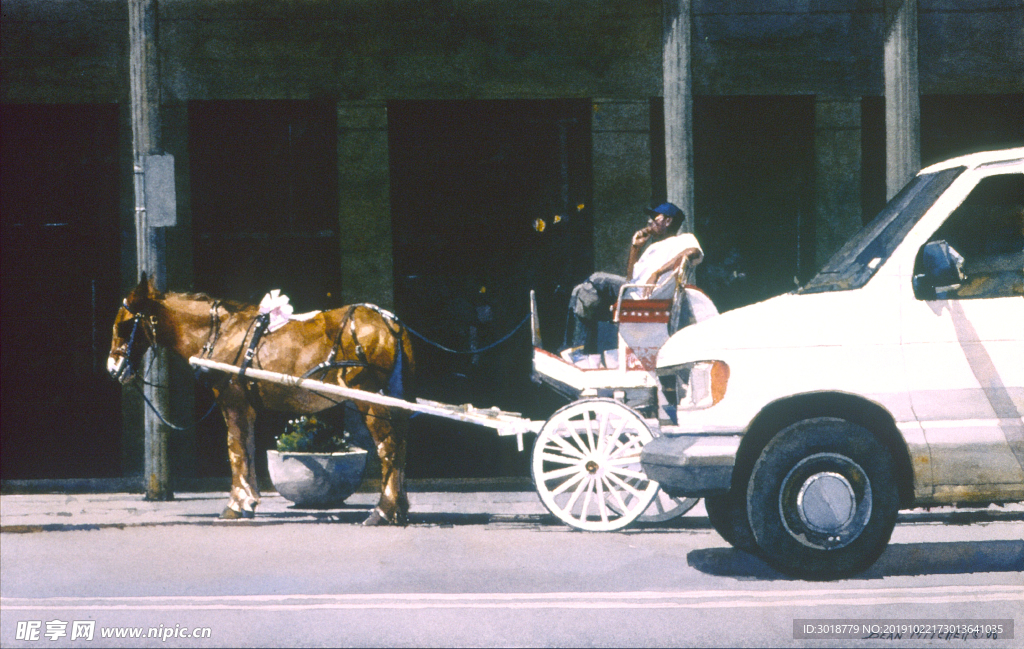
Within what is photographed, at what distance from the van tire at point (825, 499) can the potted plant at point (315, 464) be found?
4.69 m

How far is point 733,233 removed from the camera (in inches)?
543

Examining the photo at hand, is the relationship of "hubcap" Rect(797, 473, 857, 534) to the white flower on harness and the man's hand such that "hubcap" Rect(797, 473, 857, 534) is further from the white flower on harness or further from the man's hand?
the white flower on harness

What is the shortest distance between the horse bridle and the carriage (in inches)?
67.7

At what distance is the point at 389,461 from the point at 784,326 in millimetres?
4207

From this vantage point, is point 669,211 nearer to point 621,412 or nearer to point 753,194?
point 621,412

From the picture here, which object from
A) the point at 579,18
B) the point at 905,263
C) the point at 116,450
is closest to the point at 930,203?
the point at 905,263

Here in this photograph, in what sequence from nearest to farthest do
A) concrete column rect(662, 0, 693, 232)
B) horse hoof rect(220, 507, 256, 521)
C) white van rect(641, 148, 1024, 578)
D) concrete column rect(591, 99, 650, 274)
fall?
white van rect(641, 148, 1024, 578)
horse hoof rect(220, 507, 256, 521)
concrete column rect(662, 0, 693, 232)
concrete column rect(591, 99, 650, 274)

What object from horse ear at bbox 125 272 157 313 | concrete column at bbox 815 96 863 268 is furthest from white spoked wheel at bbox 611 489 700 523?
horse ear at bbox 125 272 157 313

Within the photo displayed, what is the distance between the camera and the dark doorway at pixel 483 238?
44.9 feet

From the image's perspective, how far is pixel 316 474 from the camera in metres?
11.2

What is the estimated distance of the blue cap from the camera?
10828 millimetres

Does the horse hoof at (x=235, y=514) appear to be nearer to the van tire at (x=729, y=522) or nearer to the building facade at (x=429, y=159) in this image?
the building facade at (x=429, y=159)

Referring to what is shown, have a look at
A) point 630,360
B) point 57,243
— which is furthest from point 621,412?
point 57,243

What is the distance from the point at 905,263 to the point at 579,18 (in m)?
6.85
